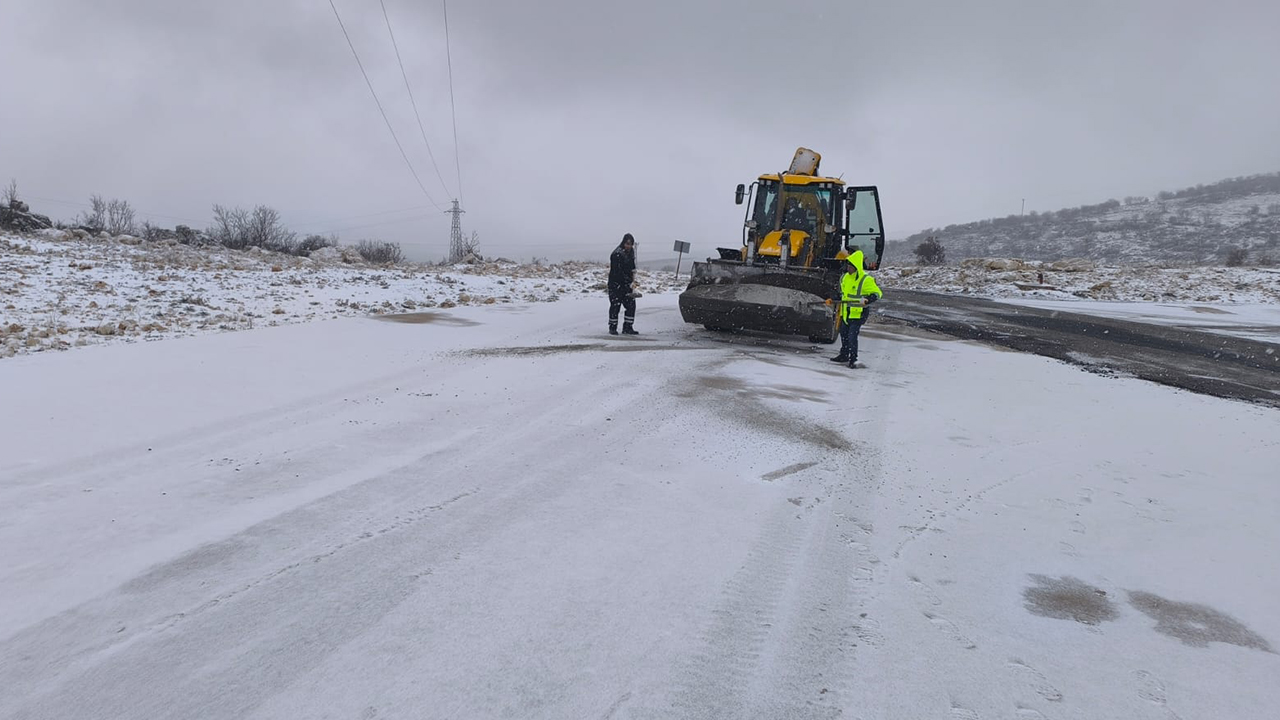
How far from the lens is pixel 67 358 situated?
695 cm

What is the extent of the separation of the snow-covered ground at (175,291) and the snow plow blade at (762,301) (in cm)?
583

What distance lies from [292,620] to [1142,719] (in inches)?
118

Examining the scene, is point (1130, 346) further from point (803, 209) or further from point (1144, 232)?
point (1144, 232)

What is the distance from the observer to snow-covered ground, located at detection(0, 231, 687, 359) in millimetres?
9477

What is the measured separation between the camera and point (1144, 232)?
221 feet

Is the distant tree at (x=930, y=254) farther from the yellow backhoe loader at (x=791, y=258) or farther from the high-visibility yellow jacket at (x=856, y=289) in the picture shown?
the high-visibility yellow jacket at (x=856, y=289)

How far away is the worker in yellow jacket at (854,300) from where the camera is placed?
9.27 meters

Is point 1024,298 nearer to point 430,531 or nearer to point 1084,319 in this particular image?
point 1084,319

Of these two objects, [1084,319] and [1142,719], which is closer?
[1142,719]

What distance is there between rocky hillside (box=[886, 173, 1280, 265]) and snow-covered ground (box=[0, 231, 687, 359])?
146 ft

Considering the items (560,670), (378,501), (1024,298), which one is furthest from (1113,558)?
(1024,298)

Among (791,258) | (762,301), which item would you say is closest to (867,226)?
(791,258)

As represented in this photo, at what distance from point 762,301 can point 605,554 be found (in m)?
7.51

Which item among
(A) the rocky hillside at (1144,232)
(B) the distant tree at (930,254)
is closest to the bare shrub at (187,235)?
(B) the distant tree at (930,254)
